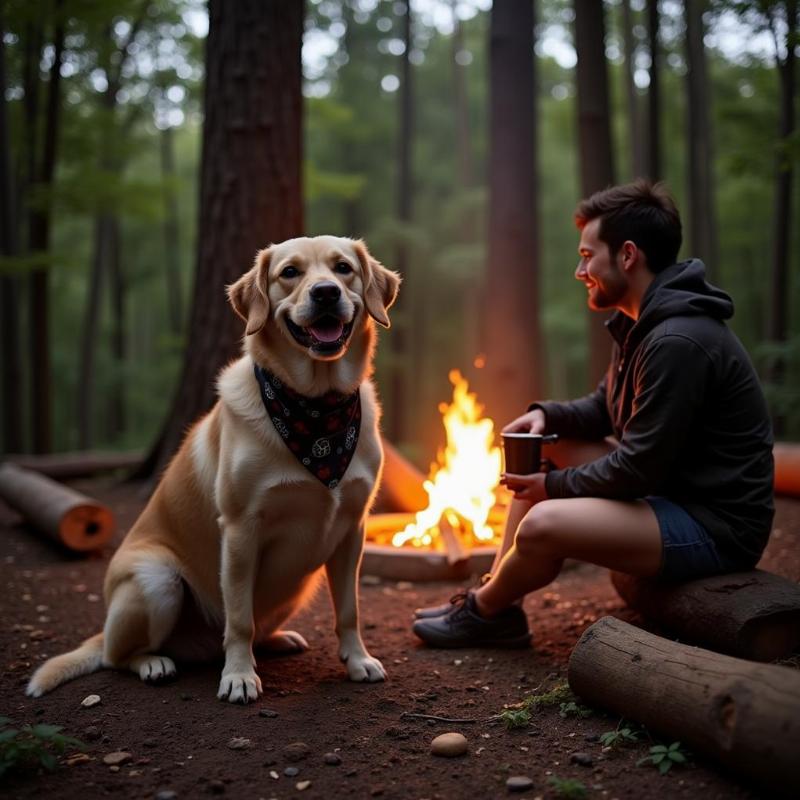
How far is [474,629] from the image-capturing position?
11.6ft

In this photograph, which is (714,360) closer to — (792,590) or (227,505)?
(792,590)

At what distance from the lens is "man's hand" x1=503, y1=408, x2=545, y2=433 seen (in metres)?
3.74

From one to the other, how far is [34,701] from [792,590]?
2.99 metres

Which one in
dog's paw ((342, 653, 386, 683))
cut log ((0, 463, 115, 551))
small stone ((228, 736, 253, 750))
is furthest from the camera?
cut log ((0, 463, 115, 551))

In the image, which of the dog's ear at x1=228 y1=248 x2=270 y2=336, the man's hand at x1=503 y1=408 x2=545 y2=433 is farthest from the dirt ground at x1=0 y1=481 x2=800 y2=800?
the dog's ear at x1=228 y1=248 x2=270 y2=336

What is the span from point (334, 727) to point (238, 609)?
0.62 meters

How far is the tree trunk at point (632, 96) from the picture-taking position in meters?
12.5

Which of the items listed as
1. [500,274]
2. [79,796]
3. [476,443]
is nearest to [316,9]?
[500,274]

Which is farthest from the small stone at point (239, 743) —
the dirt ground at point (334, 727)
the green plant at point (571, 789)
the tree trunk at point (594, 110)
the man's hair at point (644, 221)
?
the tree trunk at point (594, 110)

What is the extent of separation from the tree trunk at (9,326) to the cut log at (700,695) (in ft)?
30.5

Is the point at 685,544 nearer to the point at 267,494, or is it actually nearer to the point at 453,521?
the point at 267,494

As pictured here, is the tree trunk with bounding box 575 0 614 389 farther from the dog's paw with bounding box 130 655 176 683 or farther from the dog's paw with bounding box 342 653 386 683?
the dog's paw with bounding box 130 655 176 683

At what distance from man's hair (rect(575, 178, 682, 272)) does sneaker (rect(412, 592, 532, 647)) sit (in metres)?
1.74

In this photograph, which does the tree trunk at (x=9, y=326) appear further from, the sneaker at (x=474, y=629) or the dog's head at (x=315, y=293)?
the sneaker at (x=474, y=629)
